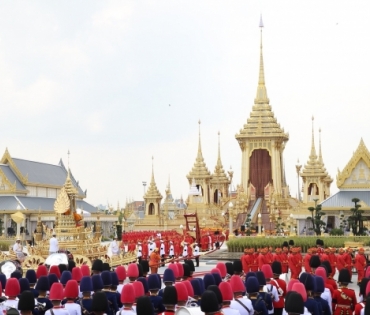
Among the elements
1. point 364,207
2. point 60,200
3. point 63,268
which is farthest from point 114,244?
point 364,207

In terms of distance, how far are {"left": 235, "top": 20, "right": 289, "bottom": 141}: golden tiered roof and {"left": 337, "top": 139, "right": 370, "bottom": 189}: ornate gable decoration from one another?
1551 cm

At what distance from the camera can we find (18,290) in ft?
37.2

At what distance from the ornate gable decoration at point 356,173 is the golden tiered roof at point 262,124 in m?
15.5

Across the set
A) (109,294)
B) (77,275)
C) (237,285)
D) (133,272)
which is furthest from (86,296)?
(77,275)

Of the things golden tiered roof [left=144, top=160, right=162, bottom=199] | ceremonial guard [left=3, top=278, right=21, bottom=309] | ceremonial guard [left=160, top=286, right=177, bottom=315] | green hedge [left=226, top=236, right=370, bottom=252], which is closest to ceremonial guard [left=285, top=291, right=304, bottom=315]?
ceremonial guard [left=160, top=286, right=177, bottom=315]

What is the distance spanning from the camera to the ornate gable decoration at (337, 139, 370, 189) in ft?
148

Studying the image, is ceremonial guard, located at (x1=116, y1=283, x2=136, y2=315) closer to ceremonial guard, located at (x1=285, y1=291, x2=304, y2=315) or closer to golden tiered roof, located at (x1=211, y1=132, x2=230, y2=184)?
ceremonial guard, located at (x1=285, y1=291, x2=304, y2=315)

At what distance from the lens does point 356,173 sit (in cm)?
4534

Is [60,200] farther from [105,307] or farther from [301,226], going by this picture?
[301,226]

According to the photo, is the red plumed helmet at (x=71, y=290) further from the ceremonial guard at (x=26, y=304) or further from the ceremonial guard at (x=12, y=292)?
the ceremonial guard at (x=26, y=304)

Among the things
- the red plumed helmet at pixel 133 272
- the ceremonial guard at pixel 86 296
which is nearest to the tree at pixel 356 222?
the red plumed helmet at pixel 133 272

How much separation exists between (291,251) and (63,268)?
29.6 ft

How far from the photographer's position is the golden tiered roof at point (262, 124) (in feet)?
199

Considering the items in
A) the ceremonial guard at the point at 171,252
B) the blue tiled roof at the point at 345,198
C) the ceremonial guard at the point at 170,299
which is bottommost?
the ceremonial guard at the point at 170,299
